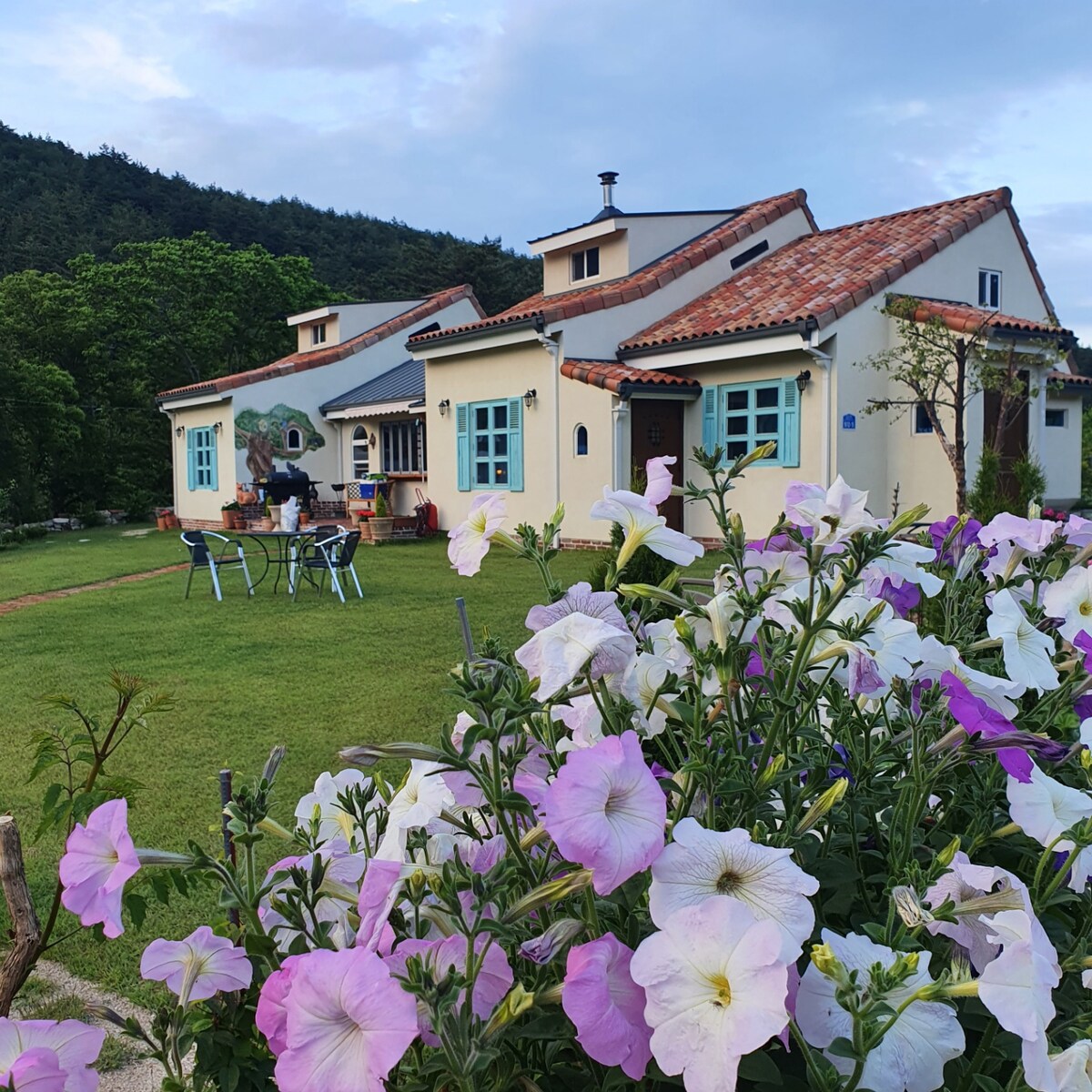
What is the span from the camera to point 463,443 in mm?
16562

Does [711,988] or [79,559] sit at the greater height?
[711,988]

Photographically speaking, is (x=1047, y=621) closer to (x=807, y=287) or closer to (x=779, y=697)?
(x=779, y=697)

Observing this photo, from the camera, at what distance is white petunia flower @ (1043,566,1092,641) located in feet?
3.75

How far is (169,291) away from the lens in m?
31.8

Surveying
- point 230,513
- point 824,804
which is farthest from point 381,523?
point 824,804

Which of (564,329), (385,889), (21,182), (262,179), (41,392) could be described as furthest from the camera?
(262,179)

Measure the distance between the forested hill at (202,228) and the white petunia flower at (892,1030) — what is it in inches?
1574

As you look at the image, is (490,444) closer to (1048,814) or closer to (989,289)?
(989,289)

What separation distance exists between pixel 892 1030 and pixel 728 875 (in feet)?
0.53

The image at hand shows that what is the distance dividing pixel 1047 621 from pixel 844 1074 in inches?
38.2

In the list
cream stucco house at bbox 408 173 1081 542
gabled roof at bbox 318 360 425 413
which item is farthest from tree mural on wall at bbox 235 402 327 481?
cream stucco house at bbox 408 173 1081 542

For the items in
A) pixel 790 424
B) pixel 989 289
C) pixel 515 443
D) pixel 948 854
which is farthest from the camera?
pixel 515 443

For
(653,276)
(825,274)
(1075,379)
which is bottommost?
(1075,379)

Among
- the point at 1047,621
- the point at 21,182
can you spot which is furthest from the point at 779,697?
the point at 21,182
